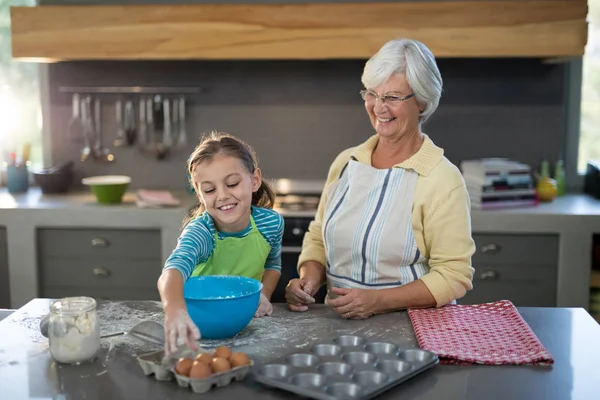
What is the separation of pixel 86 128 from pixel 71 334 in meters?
2.87

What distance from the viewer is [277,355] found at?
1639 mm

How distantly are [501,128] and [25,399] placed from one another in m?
3.23

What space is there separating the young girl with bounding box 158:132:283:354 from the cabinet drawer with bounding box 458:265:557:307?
1.68m

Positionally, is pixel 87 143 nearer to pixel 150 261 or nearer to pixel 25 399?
pixel 150 261

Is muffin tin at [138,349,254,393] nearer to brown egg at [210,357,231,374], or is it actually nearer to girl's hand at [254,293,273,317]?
brown egg at [210,357,231,374]

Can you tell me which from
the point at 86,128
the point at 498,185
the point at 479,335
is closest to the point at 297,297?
the point at 479,335

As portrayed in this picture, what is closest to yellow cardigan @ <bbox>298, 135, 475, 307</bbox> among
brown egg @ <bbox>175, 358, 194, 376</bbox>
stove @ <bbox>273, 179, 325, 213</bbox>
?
brown egg @ <bbox>175, 358, 194, 376</bbox>

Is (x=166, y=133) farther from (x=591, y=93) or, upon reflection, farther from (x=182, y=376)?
(x=182, y=376)

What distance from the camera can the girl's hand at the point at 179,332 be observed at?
1.51 meters

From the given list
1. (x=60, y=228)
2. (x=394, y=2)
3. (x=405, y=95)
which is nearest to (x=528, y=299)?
(x=394, y=2)

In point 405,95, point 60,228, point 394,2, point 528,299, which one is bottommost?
point 528,299

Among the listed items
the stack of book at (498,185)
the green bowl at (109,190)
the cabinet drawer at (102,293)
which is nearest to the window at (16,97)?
the green bowl at (109,190)

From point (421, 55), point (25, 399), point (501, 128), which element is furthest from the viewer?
point (501, 128)

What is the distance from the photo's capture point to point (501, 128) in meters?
4.12
